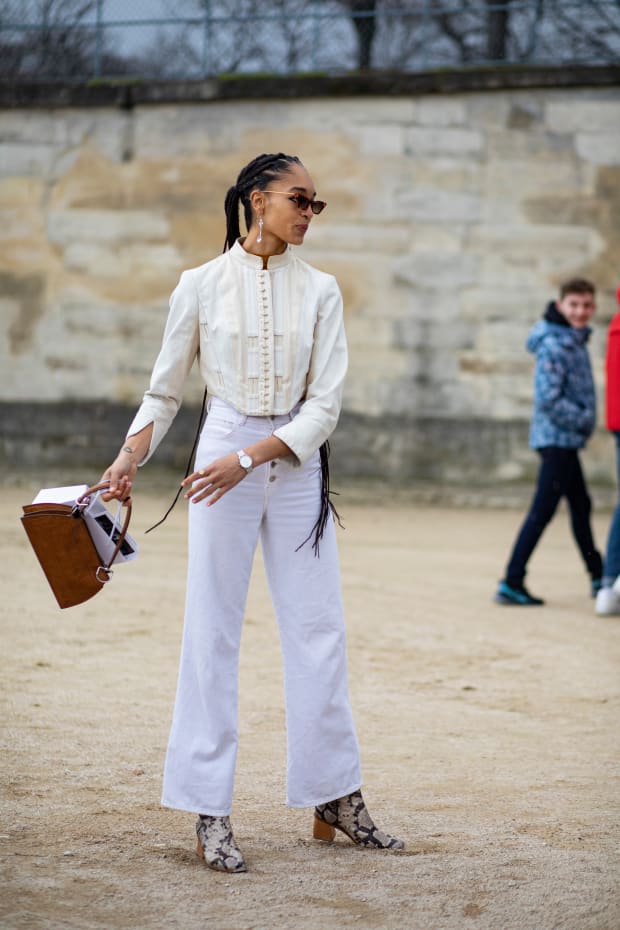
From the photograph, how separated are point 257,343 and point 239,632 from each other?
845mm

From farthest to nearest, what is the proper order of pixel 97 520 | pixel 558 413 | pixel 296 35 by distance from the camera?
pixel 296 35, pixel 558 413, pixel 97 520

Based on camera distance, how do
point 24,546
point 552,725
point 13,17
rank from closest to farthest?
point 552,725 → point 24,546 → point 13,17

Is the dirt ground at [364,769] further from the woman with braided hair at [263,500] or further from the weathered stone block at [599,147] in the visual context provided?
the weathered stone block at [599,147]

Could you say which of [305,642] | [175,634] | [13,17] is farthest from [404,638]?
[13,17]

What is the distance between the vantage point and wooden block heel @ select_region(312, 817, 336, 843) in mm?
4000

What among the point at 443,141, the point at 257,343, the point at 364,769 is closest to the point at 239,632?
the point at 257,343

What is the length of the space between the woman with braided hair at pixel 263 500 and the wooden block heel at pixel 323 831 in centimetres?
6

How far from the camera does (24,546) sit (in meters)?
9.98

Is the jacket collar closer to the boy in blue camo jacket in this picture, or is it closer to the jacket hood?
the boy in blue camo jacket

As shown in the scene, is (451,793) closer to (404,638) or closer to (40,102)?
(404,638)

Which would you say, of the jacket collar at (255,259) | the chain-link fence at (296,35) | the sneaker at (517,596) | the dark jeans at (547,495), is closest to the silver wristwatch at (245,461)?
the jacket collar at (255,259)

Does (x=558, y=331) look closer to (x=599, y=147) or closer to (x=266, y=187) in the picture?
(x=266, y=187)

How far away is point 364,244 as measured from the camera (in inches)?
548

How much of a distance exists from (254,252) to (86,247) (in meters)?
11.0
